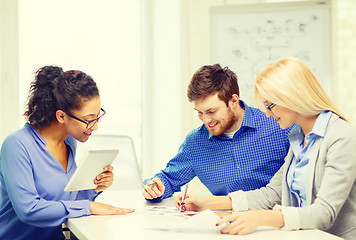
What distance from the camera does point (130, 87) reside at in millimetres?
4160

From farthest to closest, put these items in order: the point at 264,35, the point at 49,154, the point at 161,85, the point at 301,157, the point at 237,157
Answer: the point at 161,85 < the point at 264,35 < the point at 237,157 < the point at 49,154 < the point at 301,157

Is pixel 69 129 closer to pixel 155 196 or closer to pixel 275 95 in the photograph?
pixel 155 196

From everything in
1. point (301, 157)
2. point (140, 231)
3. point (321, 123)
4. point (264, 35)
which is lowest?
point (140, 231)

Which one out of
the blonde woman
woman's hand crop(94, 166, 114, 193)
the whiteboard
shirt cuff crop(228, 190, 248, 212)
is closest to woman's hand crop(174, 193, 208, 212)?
the blonde woman

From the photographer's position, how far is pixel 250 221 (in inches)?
53.1

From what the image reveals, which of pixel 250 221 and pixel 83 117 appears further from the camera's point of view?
pixel 83 117

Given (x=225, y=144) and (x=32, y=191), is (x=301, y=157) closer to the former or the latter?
(x=225, y=144)

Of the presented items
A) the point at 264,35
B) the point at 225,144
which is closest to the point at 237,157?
the point at 225,144

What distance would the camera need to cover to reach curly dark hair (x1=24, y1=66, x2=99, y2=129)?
187cm

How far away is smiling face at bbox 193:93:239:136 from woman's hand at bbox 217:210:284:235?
81 cm

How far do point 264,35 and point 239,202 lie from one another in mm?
2097

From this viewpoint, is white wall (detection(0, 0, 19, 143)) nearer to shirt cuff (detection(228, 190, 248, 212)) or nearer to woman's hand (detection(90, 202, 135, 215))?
woman's hand (detection(90, 202, 135, 215))

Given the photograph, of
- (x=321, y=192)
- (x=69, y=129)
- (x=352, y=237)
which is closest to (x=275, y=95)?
(x=321, y=192)

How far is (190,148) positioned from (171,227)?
0.95 metres
